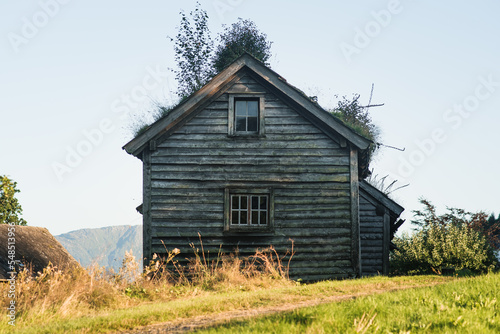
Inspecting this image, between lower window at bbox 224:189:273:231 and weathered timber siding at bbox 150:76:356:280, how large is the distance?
0.66 ft

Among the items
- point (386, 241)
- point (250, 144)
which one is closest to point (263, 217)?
point (250, 144)

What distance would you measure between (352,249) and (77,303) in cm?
741

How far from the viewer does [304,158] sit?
488 inches

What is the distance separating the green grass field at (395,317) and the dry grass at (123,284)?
327 centimetres

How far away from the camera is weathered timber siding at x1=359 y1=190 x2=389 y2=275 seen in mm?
15312

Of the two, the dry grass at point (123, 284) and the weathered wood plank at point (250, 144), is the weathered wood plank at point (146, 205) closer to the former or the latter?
the weathered wood plank at point (250, 144)

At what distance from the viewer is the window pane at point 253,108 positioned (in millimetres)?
12750

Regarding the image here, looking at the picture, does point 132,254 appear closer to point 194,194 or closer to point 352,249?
point 194,194

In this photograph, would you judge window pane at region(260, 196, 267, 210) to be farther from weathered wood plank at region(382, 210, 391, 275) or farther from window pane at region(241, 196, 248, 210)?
weathered wood plank at region(382, 210, 391, 275)

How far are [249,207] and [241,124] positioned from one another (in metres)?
2.41

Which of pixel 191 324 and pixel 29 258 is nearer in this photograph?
pixel 191 324

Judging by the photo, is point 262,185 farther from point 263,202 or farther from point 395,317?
point 395,317

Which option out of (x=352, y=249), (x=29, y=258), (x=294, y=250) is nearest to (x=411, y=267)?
(x=352, y=249)

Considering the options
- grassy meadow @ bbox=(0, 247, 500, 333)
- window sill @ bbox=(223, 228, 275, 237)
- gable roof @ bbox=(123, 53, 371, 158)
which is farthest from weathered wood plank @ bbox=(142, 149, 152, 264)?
window sill @ bbox=(223, 228, 275, 237)
